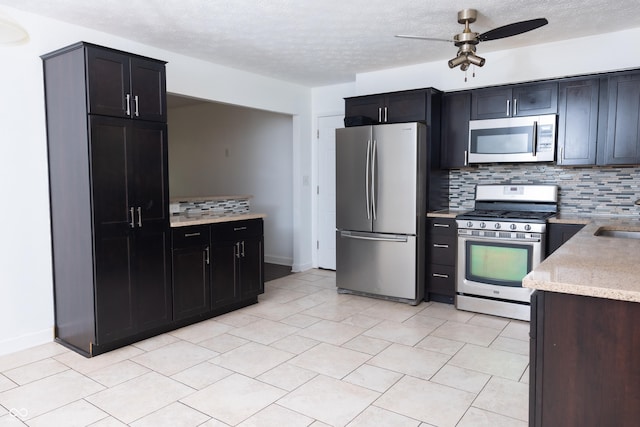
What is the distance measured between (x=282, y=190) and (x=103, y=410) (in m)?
4.15

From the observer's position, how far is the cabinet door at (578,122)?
372cm

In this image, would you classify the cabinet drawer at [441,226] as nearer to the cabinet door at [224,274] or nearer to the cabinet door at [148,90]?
the cabinet door at [224,274]

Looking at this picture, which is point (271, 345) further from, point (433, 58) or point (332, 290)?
point (433, 58)

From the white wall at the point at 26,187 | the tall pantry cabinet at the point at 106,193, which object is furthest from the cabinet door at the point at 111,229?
the white wall at the point at 26,187

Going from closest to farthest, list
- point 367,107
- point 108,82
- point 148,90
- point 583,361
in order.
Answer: point 583,361
point 108,82
point 148,90
point 367,107

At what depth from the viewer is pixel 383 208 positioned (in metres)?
4.33

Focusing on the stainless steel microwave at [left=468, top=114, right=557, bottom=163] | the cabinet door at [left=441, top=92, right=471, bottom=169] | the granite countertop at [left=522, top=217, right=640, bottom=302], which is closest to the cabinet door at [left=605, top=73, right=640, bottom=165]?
the stainless steel microwave at [left=468, top=114, right=557, bottom=163]

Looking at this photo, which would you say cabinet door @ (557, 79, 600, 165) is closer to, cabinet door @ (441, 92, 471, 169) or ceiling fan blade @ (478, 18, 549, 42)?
cabinet door @ (441, 92, 471, 169)

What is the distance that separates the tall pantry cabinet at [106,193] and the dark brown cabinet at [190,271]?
0.15 meters

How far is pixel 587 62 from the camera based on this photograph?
376 centimetres

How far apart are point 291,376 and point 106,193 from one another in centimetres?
176

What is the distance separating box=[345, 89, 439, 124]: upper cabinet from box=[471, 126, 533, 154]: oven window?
0.53 metres

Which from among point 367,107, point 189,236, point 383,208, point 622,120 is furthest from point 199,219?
point 622,120

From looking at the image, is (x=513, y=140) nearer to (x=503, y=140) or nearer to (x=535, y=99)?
(x=503, y=140)
